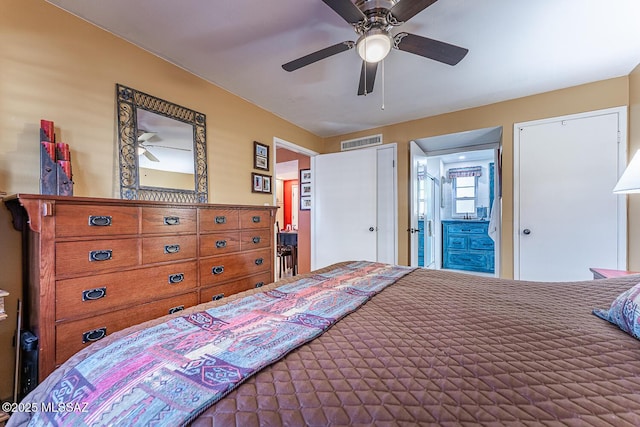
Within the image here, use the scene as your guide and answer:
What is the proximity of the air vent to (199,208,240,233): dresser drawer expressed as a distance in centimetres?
234

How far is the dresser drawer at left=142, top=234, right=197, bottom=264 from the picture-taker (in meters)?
1.60

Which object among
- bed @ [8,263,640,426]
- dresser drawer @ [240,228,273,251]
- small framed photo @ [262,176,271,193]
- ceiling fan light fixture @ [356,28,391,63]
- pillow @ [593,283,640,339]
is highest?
ceiling fan light fixture @ [356,28,391,63]

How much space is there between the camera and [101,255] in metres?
1.40

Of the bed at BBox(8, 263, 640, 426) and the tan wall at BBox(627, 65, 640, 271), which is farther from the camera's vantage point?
the tan wall at BBox(627, 65, 640, 271)

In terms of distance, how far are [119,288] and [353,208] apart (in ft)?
9.23

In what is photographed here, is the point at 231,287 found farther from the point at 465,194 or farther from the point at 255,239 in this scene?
the point at 465,194

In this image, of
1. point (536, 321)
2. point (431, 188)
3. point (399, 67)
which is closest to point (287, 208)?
point (431, 188)

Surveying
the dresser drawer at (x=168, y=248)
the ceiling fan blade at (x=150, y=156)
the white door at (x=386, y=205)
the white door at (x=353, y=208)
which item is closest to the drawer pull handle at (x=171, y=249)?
the dresser drawer at (x=168, y=248)

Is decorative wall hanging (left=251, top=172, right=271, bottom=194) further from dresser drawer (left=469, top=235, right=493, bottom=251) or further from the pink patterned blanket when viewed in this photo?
dresser drawer (left=469, top=235, right=493, bottom=251)

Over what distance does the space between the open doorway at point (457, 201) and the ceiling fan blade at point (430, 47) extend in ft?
6.06

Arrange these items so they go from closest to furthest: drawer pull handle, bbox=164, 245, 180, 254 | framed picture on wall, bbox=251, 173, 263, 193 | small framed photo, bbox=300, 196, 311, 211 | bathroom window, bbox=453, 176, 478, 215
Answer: drawer pull handle, bbox=164, 245, 180, 254, framed picture on wall, bbox=251, 173, 263, 193, small framed photo, bbox=300, 196, 311, 211, bathroom window, bbox=453, 176, 478, 215

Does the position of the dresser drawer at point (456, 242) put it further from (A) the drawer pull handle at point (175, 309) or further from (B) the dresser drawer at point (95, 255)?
(B) the dresser drawer at point (95, 255)

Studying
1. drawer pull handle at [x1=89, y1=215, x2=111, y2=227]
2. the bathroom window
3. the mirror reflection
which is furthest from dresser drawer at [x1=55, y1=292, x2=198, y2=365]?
the bathroom window

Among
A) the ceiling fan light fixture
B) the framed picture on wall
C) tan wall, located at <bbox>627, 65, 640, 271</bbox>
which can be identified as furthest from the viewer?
the framed picture on wall
